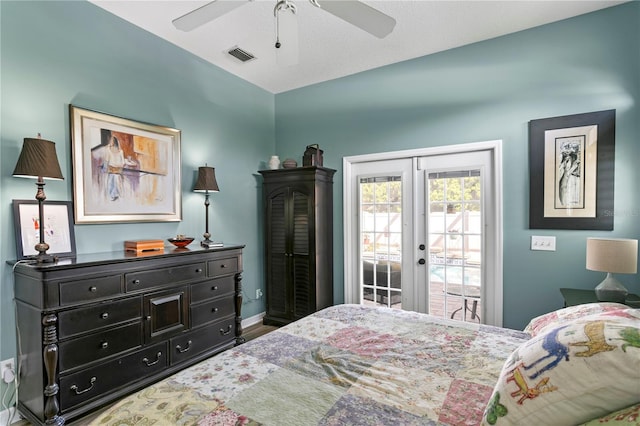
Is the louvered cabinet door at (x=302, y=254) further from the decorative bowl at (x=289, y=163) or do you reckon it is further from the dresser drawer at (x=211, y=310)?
the dresser drawer at (x=211, y=310)

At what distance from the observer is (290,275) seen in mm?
3881

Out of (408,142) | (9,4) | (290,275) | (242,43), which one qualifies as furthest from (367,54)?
(9,4)

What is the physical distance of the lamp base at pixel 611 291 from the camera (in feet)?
7.30

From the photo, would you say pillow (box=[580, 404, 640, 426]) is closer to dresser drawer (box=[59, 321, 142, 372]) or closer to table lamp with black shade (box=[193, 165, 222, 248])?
dresser drawer (box=[59, 321, 142, 372])

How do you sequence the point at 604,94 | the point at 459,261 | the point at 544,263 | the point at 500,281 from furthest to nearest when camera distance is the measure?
the point at 459,261 → the point at 500,281 → the point at 544,263 → the point at 604,94

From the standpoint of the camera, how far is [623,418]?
2.42ft

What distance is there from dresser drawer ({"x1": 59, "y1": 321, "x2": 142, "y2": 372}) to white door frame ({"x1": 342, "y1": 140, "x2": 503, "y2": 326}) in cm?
233

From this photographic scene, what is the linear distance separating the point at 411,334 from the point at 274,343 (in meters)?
0.77

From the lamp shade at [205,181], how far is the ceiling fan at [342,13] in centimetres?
150

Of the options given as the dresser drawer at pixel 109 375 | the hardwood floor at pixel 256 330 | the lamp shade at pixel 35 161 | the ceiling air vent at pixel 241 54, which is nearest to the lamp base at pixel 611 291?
the hardwood floor at pixel 256 330

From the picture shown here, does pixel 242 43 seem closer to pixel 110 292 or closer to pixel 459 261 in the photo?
pixel 110 292

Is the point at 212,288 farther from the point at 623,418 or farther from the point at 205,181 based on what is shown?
the point at 623,418

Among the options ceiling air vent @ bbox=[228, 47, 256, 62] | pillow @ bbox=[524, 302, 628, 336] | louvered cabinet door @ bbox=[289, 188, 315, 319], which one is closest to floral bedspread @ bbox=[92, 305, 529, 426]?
pillow @ bbox=[524, 302, 628, 336]

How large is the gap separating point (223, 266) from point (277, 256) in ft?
3.37
